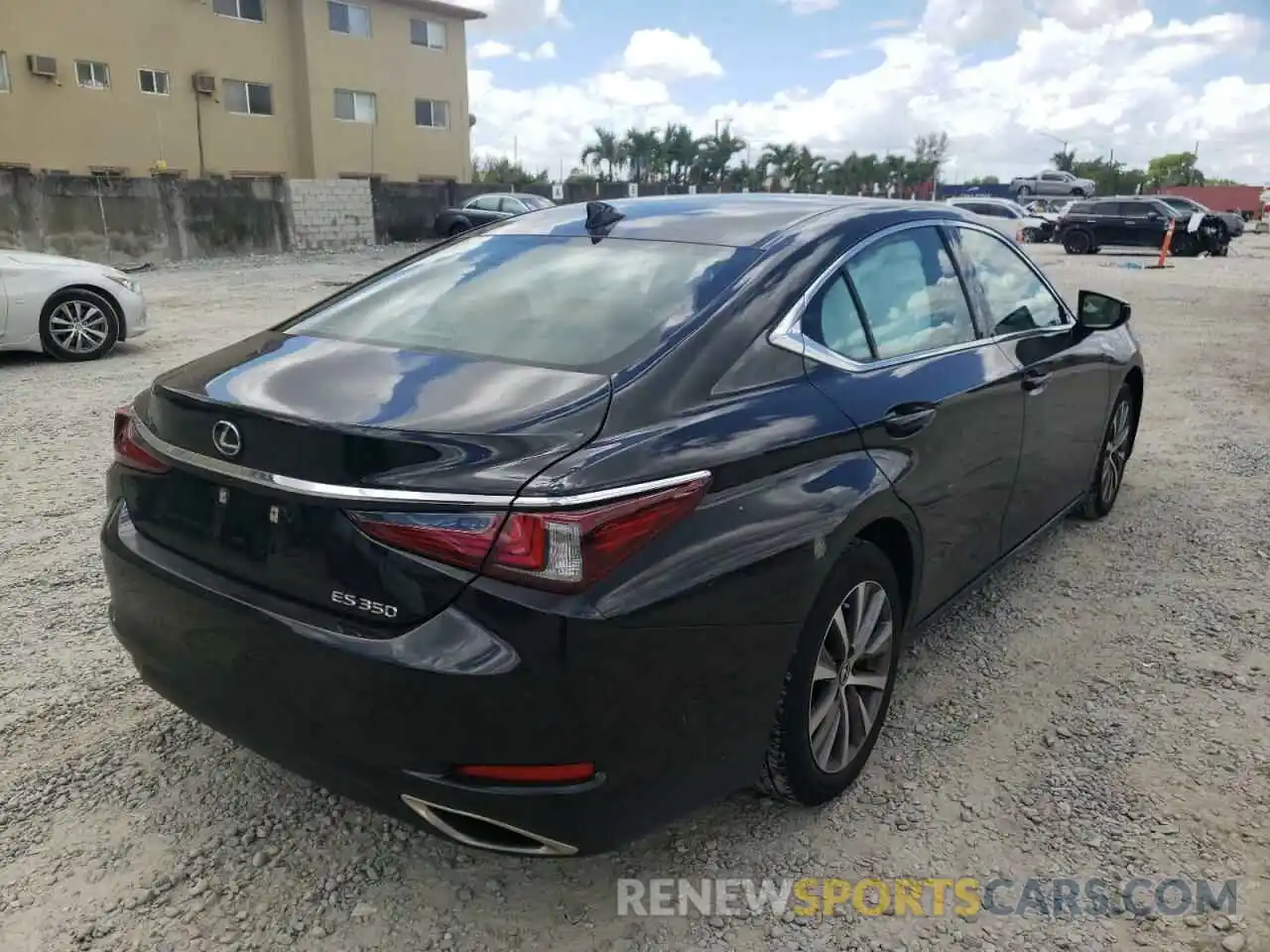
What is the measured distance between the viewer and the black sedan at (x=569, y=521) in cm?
195

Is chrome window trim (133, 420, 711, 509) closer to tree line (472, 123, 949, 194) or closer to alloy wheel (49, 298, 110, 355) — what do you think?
alloy wheel (49, 298, 110, 355)

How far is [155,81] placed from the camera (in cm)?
3188

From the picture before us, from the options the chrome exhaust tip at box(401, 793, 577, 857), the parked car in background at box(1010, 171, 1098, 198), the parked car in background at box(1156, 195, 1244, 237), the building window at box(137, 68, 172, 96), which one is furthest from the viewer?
the parked car in background at box(1010, 171, 1098, 198)

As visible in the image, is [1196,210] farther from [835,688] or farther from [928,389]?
[835,688]

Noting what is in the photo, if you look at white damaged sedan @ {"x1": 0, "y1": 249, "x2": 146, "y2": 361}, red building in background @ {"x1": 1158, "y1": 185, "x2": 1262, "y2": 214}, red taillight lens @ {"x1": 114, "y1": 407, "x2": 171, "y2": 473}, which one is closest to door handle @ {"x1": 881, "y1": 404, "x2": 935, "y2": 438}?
red taillight lens @ {"x1": 114, "y1": 407, "x2": 171, "y2": 473}

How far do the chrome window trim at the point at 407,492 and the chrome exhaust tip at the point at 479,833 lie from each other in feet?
2.07

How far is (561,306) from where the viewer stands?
271 centimetres

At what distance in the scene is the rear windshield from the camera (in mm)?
2488

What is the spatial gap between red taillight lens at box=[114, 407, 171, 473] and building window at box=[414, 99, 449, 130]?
3882cm

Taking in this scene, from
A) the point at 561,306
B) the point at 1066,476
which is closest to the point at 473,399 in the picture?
the point at 561,306

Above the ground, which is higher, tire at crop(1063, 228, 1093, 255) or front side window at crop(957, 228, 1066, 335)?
front side window at crop(957, 228, 1066, 335)

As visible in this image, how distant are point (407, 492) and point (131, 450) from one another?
1007 millimetres

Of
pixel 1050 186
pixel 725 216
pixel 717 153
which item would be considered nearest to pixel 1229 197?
pixel 1050 186

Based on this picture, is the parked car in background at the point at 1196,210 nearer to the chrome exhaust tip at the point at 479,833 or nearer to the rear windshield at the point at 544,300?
the rear windshield at the point at 544,300
